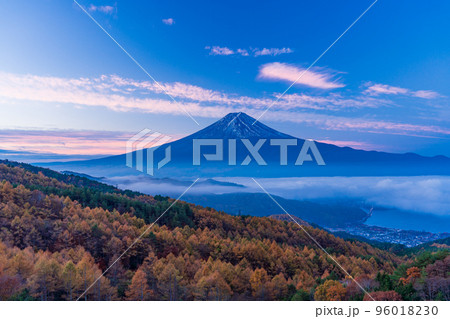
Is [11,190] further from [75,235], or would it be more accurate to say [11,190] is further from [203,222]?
[203,222]
